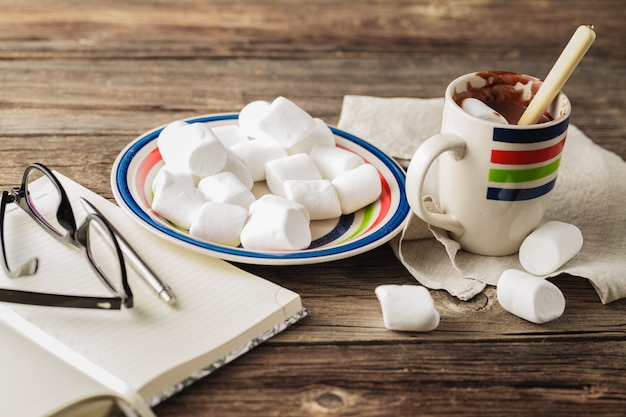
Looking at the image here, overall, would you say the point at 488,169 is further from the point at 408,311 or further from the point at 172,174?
→ the point at 172,174

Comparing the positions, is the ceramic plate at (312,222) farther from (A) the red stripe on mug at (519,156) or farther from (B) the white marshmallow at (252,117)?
(A) the red stripe on mug at (519,156)

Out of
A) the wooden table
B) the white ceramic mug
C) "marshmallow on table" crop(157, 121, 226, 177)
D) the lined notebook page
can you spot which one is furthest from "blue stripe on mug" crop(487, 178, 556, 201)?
the lined notebook page


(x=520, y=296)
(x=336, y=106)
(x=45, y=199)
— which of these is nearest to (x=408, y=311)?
(x=520, y=296)

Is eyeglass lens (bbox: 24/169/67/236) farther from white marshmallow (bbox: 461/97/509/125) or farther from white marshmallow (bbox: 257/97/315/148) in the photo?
white marshmallow (bbox: 461/97/509/125)

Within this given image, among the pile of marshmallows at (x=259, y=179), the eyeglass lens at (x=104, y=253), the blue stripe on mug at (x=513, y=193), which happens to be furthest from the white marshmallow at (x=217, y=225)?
the blue stripe on mug at (x=513, y=193)

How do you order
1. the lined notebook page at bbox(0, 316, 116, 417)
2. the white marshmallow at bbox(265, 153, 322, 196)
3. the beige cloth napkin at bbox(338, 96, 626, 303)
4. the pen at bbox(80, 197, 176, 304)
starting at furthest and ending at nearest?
the white marshmallow at bbox(265, 153, 322, 196) → the beige cloth napkin at bbox(338, 96, 626, 303) → the pen at bbox(80, 197, 176, 304) → the lined notebook page at bbox(0, 316, 116, 417)

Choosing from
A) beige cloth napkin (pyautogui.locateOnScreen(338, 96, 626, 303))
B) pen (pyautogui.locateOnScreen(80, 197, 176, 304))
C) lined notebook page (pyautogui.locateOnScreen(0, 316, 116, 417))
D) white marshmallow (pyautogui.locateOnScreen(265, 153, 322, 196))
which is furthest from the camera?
white marshmallow (pyautogui.locateOnScreen(265, 153, 322, 196))
